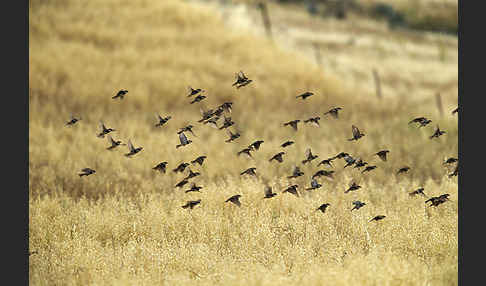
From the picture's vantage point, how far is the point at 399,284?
4984mm

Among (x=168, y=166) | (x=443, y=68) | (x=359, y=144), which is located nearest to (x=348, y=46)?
(x=443, y=68)

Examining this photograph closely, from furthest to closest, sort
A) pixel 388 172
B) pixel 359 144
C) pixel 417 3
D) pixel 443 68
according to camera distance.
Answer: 1. pixel 417 3
2. pixel 443 68
3. pixel 359 144
4. pixel 388 172

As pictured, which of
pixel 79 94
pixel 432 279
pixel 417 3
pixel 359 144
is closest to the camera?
pixel 432 279

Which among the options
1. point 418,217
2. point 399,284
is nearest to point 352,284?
point 399,284

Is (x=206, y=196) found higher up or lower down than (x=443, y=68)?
higher up

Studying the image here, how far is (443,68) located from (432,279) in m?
31.8

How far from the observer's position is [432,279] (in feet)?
17.2

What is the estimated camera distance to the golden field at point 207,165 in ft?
19.1

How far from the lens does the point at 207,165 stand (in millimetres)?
10758

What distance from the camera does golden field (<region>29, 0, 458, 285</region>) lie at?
581 cm

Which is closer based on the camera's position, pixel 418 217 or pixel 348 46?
pixel 418 217

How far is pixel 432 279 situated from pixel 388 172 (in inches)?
222

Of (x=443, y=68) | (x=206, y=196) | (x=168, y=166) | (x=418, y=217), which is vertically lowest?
(x=443, y=68)

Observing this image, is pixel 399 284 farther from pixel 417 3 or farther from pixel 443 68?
pixel 417 3
